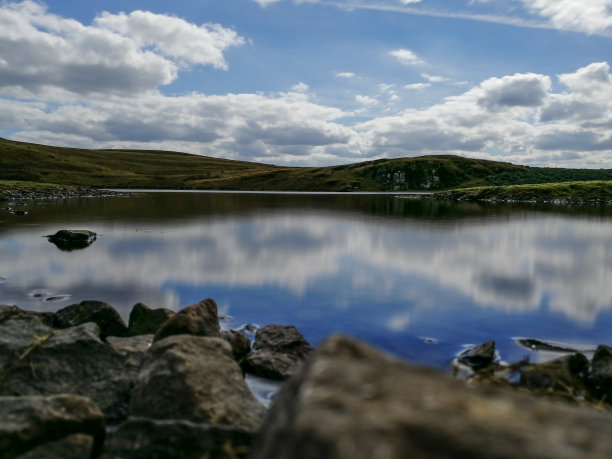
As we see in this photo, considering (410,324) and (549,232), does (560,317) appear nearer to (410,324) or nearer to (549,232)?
(410,324)

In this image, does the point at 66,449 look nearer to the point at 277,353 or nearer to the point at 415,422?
the point at 415,422

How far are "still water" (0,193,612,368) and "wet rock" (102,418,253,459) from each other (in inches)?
360

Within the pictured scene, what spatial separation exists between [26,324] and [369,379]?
11.3 m

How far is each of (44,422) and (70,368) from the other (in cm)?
Result: 337

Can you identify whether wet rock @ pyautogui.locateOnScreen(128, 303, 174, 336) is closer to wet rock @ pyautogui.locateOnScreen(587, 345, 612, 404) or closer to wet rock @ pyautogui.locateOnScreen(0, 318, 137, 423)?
wet rock @ pyautogui.locateOnScreen(0, 318, 137, 423)

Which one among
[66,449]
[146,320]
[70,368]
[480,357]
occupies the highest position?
[66,449]

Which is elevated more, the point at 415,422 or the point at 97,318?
the point at 415,422

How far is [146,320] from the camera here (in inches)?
565

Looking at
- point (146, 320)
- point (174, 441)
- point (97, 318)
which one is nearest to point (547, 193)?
point (146, 320)

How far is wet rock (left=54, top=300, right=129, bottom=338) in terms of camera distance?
14.9 m

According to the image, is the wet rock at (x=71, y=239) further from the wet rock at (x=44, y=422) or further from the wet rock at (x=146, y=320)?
the wet rock at (x=44, y=422)

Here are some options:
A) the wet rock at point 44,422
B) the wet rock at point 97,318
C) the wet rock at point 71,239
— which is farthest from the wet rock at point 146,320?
the wet rock at point 71,239

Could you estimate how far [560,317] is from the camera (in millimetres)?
19203

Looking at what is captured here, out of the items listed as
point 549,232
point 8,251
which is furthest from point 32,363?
point 549,232
